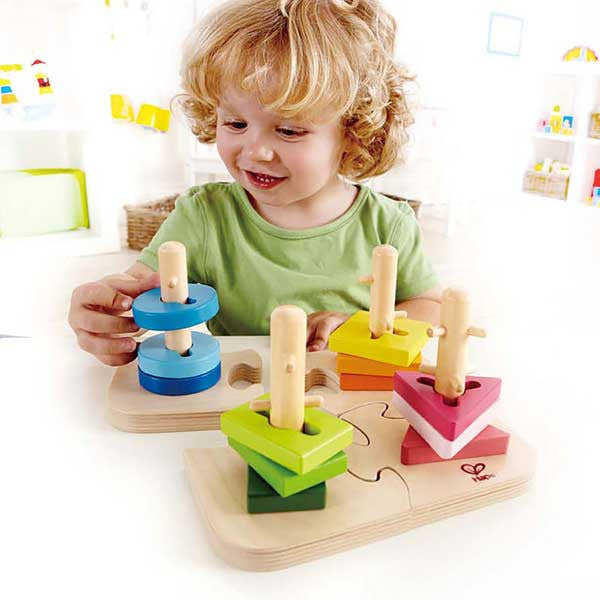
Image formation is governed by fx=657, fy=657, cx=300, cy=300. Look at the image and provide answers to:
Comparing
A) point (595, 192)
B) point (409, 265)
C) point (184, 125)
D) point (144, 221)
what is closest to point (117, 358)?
point (409, 265)

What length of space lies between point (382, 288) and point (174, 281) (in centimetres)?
18

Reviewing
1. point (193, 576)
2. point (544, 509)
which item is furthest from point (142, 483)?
point (544, 509)

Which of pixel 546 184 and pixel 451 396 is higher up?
pixel 451 396

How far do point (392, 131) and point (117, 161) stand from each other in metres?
2.34

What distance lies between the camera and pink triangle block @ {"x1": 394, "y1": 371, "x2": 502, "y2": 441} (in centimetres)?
46

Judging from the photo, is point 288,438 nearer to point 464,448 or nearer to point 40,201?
point 464,448

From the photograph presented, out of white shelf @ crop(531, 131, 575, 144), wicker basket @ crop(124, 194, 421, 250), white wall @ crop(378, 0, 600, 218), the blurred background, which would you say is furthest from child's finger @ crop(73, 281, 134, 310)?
white shelf @ crop(531, 131, 575, 144)

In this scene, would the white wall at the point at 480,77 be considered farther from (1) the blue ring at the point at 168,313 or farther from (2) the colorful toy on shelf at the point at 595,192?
(1) the blue ring at the point at 168,313

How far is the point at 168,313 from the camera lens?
0.55 meters

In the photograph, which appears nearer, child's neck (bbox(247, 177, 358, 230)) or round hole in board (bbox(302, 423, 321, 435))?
round hole in board (bbox(302, 423, 321, 435))

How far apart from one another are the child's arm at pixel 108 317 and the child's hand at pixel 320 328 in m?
0.18

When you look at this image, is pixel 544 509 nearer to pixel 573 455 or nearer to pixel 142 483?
pixel 573 455

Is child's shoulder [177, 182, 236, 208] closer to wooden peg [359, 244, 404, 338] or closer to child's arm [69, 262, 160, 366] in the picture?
child's arm [69, 262, 160, 366]

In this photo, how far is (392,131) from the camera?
0.88m
